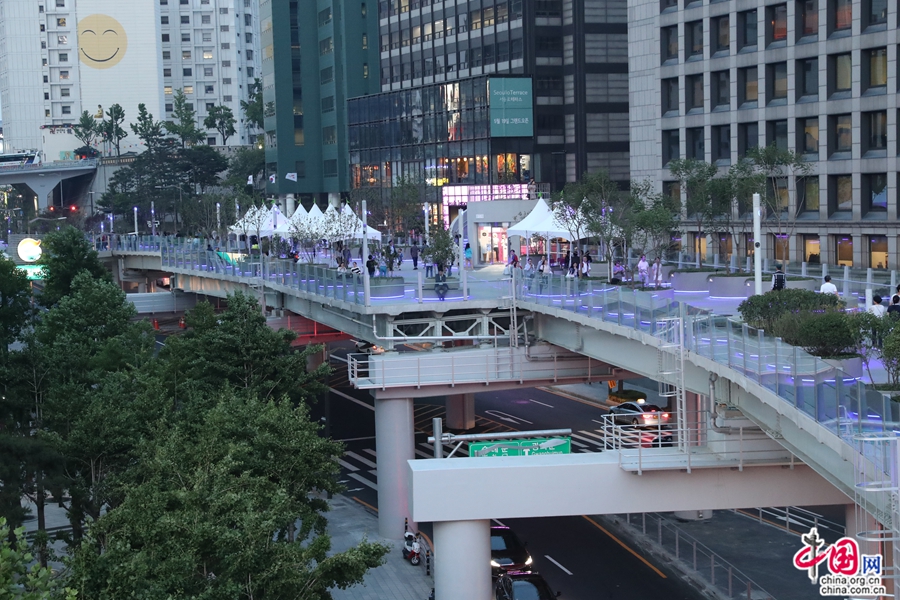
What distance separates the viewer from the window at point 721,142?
66.9 metres

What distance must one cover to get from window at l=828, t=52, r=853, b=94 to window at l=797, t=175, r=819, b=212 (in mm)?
4664

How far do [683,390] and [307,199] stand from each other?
364 feet

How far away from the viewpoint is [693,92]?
69.3 metres

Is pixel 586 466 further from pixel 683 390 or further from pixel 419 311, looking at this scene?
pixel 419 311

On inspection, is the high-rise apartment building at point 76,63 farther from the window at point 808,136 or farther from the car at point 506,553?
the car at point 506,553

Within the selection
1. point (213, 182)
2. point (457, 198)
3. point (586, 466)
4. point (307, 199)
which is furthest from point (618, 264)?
point (213, 182)

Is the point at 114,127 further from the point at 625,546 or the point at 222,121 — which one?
the point at 625,546

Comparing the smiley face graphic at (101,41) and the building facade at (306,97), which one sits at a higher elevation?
the smiley face graphic at (101,41)

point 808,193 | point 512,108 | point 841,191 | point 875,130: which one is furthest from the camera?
point 512,108

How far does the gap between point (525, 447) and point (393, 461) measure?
11.1 metres

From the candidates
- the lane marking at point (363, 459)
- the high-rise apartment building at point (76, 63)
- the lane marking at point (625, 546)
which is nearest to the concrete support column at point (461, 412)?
the lane marking at point (363, 459)

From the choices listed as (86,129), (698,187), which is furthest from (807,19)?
(86,129)

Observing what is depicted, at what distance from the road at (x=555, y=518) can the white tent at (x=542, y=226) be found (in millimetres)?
8536

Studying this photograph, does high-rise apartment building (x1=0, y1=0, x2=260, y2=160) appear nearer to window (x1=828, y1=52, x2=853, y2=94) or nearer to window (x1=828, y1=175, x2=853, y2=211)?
window (x1=828, y1=175, x2=853, y2=211)
